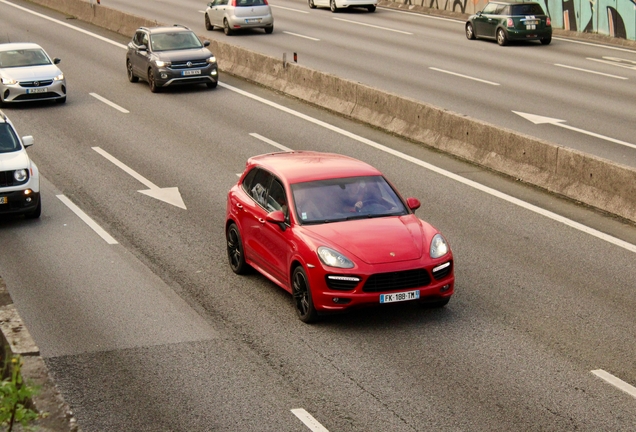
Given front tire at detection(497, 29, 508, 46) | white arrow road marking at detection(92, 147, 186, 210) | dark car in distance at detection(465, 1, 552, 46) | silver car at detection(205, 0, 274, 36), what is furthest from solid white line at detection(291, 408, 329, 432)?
silver car at detection(205, 0, 274, 36)

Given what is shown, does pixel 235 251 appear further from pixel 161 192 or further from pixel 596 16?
pixel 596 16

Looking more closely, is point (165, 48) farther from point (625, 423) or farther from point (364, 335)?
point (625, 423)

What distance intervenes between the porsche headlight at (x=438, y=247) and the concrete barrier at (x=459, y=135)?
16.1ft

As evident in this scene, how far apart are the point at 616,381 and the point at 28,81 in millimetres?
20619

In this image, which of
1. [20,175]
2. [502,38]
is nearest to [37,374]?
[20,175]

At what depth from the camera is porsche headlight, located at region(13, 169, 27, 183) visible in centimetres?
1605

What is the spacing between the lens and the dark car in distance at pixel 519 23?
35.8m

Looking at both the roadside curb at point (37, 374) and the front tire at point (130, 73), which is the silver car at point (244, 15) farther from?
the roadside curb at point (37, 374)

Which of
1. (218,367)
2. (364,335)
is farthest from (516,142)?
(218,367)

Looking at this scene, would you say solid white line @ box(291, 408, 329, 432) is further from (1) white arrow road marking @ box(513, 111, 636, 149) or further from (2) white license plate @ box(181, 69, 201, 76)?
(2) white license plate @ box(181, 69, 201, 76)

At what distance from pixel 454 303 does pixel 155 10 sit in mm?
37550

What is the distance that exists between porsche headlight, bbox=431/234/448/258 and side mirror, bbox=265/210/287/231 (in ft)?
5.62

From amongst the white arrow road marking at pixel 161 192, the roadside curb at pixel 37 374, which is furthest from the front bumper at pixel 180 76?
the roadside curb at pixel 37 374

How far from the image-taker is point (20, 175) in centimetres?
1609
